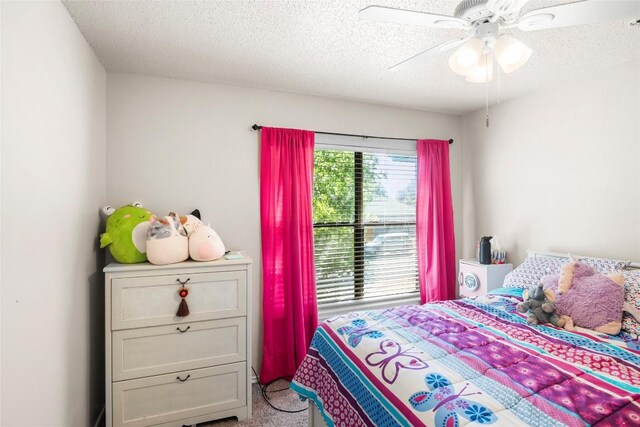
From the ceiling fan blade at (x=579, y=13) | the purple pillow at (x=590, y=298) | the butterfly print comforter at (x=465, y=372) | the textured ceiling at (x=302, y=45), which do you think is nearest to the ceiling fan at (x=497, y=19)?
the ceiling fan blade at (x=579, y=13)

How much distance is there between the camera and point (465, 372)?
4.45 ft

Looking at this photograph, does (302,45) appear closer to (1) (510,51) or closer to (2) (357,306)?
(1) (510,51)

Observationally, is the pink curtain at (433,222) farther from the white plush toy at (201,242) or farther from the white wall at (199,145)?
the white plush toy at (201,242)

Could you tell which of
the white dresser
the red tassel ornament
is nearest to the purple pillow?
the white dresser

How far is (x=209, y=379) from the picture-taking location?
6.95 feet

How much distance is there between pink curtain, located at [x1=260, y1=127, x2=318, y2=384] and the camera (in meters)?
2.71

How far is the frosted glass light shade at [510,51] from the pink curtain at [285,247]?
1.71 metres

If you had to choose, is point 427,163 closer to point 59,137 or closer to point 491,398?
point 491,398

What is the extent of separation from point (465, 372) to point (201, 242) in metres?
1.67

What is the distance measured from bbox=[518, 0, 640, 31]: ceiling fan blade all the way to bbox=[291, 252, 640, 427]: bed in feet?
4.57

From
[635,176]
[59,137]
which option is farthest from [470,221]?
[59,137]

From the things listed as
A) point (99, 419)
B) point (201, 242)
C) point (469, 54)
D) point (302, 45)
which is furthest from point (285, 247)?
point (469, 54)

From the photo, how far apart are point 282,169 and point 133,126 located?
1.16 meters

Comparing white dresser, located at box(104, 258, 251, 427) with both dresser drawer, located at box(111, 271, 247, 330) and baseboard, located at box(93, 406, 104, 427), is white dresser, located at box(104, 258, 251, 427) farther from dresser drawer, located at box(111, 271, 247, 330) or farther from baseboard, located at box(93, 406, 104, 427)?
baseboard, located at box(93, 406, 104, 427)
